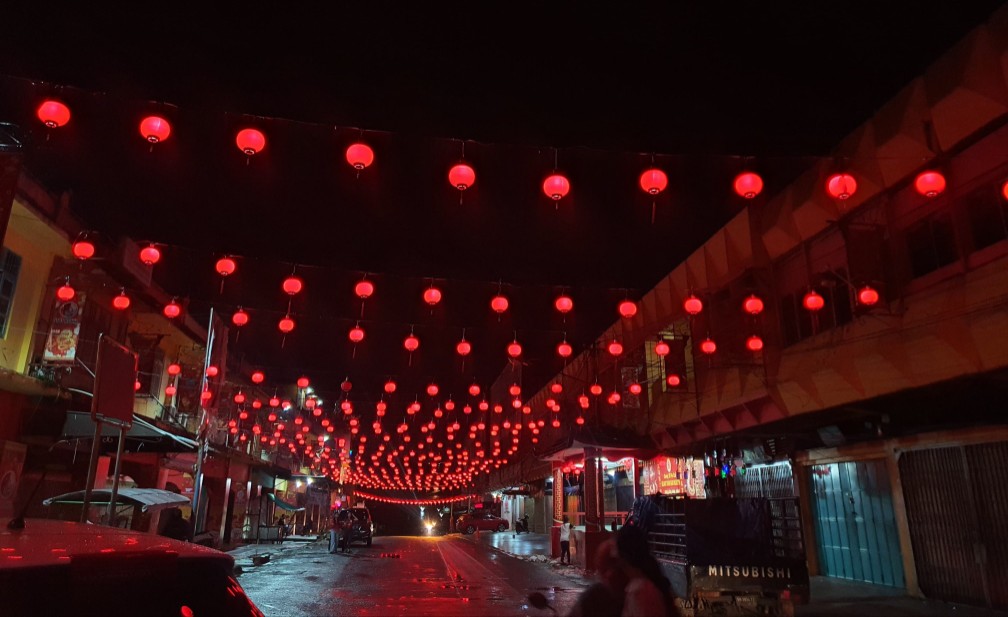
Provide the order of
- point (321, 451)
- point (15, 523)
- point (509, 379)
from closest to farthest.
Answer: point (15, 523)
point (509, 379)
point (321, 451)

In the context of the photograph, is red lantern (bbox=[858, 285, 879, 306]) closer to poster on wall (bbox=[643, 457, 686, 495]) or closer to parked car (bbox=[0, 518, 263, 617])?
poster on wall (bbox=[643, 457, 686, 495])

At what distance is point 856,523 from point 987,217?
26.3 feet

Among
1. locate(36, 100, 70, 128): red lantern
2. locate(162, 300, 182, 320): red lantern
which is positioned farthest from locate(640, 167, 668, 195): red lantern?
locate(162, 300, 182, 320): red lantern

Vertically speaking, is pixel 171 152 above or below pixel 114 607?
above

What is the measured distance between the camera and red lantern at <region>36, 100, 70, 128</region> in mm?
8695

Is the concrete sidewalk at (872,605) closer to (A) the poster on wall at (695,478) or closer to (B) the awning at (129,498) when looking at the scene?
(A) the poster on wall at (695,478)

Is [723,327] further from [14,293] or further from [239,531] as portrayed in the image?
[239,531]

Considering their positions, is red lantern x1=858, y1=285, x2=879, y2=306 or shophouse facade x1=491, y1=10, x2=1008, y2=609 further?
red lantern x1=858, y1=285, x2=879, y2=306

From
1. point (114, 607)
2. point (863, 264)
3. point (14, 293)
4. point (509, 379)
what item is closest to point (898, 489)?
point (863, 264)

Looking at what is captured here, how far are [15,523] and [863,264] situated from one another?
14.1 meters

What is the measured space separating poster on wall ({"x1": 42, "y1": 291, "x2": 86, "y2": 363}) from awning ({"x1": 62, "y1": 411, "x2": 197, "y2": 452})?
66.4 inches

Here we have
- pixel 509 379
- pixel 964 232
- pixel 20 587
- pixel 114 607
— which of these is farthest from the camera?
pixel 509 379

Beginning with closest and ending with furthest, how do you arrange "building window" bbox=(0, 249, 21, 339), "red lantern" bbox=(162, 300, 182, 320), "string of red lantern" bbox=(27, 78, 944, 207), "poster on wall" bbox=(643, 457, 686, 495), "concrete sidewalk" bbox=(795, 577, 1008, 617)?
"string of red lantern" bbox=(27, 78, 944, 207) → "concrete sidewalk" bbox=(795, 577, 1008, 617) → "building window" bbox=(0, 249, 21, 339) → "red lantern" bbox=(162, 300, 182, 320) → "poster on wall" bbox=(643, 457, 686, 495)

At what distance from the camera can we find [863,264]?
1308cm
